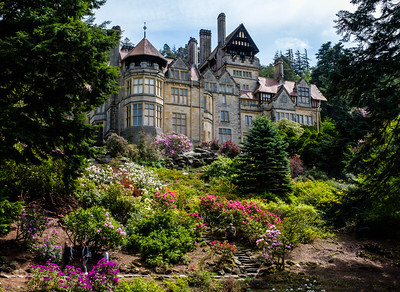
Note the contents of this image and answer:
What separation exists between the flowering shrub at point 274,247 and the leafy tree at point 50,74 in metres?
7.11

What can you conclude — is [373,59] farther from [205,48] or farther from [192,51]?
[205,48]

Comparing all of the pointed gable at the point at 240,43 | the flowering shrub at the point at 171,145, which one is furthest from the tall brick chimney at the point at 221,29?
the flowering shrub at the point at 171,145

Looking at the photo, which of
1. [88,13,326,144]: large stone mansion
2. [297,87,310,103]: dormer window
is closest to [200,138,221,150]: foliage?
[88,13,326,144]: large stone mansion

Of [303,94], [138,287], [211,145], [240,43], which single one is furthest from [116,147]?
[303,94]

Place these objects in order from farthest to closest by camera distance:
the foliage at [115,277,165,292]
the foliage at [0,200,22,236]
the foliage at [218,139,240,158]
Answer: the foliage at [218,139,240,158]
the foliage at [115,277,165,292]
the foliage at [0,200,22,236]

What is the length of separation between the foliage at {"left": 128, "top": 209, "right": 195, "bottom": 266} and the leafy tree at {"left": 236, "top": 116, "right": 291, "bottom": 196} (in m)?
7.31

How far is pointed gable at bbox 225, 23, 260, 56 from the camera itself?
47844 millimetres

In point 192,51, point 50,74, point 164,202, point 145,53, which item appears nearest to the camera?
point 50,74

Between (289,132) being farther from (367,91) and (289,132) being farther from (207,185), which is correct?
(367,91)

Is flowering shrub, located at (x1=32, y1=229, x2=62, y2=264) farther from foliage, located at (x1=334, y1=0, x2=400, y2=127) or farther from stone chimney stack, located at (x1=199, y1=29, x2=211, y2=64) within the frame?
stone chimney stack, located at (x1=199, y1=29, x2=211, y2=64)

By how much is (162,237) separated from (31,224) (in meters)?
4.30

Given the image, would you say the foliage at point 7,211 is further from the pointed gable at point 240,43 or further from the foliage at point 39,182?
the pointed gable at point 240,43

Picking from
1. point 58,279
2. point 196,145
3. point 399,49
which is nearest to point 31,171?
point 58,279

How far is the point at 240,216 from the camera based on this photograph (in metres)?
15.5
